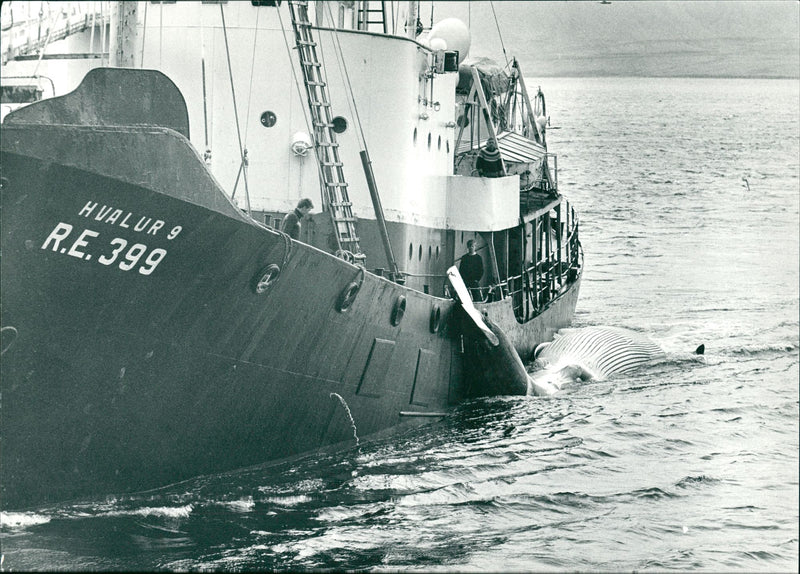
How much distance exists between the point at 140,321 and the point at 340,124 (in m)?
5.65

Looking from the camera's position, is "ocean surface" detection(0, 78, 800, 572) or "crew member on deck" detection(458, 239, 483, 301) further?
"crew member on deck" detection(458, 239, 483, 301)

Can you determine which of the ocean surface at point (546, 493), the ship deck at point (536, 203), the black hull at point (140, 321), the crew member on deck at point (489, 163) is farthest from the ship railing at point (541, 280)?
the black hull at point (140, 321)

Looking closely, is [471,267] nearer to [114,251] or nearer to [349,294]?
[349,294]

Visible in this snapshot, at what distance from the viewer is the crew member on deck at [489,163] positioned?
58.4 ft

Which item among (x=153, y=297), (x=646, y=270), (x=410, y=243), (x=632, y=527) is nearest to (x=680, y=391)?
(x=410, y=243)

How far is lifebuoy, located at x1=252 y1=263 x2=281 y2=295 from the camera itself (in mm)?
10578

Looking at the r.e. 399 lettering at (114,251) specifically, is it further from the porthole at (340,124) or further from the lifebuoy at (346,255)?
the porthole at (340,124)

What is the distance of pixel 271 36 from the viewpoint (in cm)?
1457

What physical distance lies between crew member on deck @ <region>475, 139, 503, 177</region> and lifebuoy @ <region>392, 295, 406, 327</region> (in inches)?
195

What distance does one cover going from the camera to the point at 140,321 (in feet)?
32.2

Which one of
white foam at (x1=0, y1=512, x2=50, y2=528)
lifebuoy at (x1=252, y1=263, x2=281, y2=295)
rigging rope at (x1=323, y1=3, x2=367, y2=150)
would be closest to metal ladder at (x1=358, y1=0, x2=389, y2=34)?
rigging rope at (x1=323, y1=3, x2=367, y2=150)

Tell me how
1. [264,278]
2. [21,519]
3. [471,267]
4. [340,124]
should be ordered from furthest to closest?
[471,267] → [340,124] → [264,278] → [21,519]

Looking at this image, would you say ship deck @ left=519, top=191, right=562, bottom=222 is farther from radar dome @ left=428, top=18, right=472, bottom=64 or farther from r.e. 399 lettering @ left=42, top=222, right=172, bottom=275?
r.e. 399 lettering @ left=42, top=222, right=172, bottom=275

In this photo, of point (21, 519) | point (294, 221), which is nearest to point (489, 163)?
point (294, 221)
